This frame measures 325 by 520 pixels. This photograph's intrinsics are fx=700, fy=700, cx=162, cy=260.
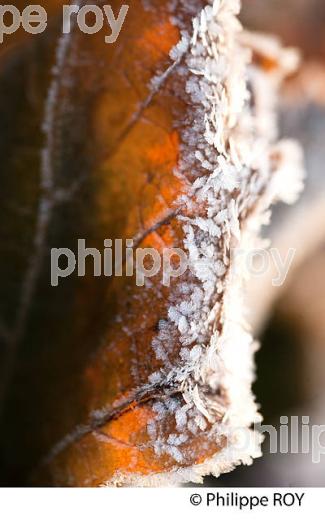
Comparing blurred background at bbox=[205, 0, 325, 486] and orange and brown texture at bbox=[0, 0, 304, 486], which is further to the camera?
blurred background at bbox=[205, 0, 325, 486]

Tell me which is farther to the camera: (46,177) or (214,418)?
(46,177)

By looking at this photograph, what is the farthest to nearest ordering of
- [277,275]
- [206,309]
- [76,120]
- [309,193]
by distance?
[309,193] → [277,275] → [76,120] → [206,309]

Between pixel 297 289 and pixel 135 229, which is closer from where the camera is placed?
pixel 135 229

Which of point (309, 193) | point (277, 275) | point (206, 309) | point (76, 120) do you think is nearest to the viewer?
point (206, 309)

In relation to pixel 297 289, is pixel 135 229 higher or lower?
lower

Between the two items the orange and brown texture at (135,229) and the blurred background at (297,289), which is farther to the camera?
the blurred background at (297,289)
